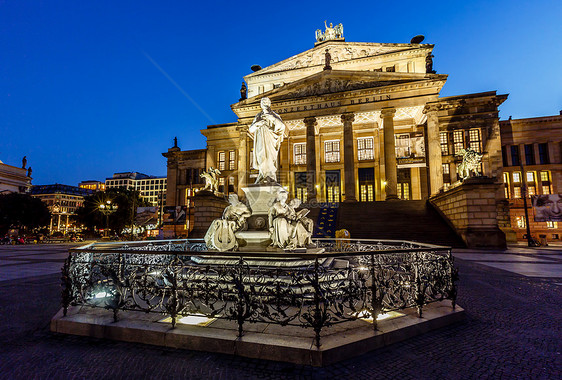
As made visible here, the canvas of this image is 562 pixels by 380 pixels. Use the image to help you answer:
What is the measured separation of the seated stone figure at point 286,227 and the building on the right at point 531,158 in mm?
37268

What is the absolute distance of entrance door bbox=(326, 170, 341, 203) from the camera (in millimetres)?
35531

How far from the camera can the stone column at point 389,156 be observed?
26.4 m

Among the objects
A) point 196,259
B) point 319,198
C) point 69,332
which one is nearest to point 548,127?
point 319,198

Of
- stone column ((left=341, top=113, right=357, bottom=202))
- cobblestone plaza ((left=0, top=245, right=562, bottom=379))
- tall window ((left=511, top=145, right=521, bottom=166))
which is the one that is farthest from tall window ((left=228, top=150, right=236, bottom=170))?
tall window ((left=511, top=145, right=521, bottom=166))

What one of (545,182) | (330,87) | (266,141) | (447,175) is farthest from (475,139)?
(266,141)

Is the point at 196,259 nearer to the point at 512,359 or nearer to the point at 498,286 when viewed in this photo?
the point at 512,359

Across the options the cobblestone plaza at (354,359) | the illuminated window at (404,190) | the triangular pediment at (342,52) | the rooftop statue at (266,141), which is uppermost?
the triangular pediment at (342,52)

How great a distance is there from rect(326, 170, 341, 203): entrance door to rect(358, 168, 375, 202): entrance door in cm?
291

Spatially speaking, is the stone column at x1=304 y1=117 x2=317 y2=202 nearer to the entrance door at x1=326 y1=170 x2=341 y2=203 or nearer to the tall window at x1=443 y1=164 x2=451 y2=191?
the entrance door at x1=326 y1=170 x2=341 y2=203

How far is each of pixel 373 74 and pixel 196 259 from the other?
29.6 m

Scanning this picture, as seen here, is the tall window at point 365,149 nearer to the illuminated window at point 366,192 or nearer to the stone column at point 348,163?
the illuminated window at point 366,192

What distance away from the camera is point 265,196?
24.0ft

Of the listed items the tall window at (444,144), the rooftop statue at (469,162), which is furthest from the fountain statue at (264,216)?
the tall window at (444,144)

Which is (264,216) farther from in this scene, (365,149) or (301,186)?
(365,149)
